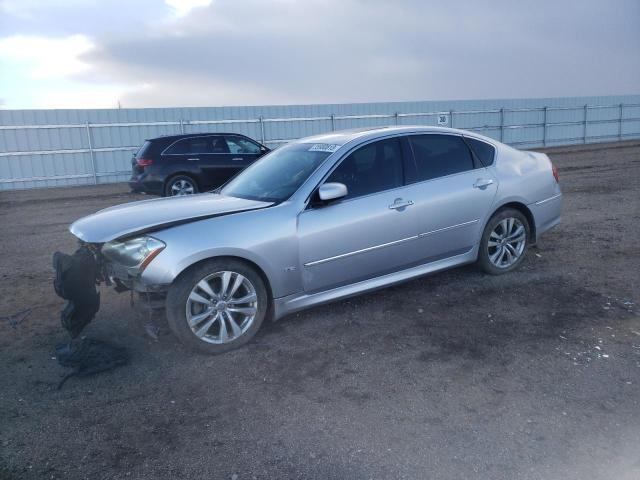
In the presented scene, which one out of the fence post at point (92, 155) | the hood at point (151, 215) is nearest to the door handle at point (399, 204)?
the hood at point (151, 215)

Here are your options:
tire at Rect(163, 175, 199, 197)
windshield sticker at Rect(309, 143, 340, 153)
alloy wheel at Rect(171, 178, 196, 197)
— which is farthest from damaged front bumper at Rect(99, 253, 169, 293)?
alloy wheel at Rect(171, 178, 196, 197)

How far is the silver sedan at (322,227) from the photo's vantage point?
4.04 m

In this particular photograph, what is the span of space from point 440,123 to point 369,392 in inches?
886

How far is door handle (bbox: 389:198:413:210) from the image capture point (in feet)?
15.5

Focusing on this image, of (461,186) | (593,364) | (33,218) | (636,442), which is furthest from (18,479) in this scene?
(33,218)

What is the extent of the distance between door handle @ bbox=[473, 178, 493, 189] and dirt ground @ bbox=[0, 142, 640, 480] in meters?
0.97

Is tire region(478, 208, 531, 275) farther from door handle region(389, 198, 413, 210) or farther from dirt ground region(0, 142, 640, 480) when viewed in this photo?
door handle region(389, 198, 413, 210)

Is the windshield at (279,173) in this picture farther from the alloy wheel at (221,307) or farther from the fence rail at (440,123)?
the fence rail at (440,123)

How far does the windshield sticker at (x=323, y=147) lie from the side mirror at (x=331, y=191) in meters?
0.54

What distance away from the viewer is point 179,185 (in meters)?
12.4

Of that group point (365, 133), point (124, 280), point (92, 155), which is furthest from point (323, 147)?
point (92, 155)

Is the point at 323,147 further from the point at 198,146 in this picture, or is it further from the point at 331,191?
the point at 198,146

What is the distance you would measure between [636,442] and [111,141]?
19.1 meters

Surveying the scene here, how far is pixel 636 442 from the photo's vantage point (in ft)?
9.39
